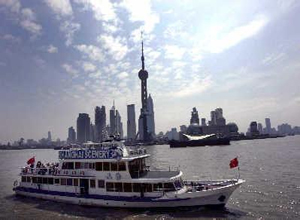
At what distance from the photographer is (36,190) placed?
128 feet

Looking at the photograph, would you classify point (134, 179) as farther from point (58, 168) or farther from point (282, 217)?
point (282, 217)

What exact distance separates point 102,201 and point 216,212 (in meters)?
12.0

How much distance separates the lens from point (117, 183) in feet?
105

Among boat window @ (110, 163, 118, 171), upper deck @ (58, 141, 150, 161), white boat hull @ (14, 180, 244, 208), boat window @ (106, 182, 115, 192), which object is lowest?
white boat hull @ (14, 180, 244, 208)

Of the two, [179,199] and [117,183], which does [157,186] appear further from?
[117,183]

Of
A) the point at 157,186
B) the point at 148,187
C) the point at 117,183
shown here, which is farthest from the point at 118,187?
the point at 157,186

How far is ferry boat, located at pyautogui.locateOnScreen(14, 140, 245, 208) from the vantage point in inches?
1169

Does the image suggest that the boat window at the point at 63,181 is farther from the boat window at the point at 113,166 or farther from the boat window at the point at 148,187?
the boat window at the point at 148,187

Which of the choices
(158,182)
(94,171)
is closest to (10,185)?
(94,171)

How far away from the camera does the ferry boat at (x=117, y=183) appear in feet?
97.4

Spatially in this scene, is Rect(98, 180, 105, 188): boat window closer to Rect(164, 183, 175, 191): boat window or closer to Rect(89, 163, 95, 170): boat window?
Rect(89, 163, 95, 170): boat window

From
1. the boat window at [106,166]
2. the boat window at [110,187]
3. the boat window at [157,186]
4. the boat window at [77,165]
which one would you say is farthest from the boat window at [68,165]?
the boat window at [157,186]

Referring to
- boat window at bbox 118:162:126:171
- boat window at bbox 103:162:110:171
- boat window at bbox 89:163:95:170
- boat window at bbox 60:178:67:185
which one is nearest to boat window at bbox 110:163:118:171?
boat window at bbox 118:162:126:171

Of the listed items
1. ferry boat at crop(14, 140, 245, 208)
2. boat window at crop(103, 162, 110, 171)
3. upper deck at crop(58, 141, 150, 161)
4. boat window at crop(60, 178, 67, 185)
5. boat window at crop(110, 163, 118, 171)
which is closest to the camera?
ferry boat at crop(14, 140, 245, 208)
